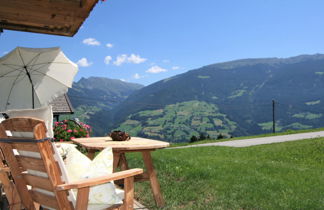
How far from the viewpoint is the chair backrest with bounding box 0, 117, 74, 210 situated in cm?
214

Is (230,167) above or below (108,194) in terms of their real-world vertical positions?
below

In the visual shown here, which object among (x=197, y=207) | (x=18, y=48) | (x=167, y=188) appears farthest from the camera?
(x=18, y=48)

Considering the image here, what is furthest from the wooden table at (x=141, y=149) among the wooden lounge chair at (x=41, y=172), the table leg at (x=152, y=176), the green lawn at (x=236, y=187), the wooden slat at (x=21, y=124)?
the wooden slat at (x=21, y=124)

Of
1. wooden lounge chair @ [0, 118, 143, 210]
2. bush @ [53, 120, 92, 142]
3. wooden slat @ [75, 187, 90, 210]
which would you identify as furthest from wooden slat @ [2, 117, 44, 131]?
bush @ [53, 120, 92, 142]

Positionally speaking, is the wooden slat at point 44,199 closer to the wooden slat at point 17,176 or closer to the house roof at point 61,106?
the wooden slat at point 17,176

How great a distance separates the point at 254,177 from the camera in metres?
6.43

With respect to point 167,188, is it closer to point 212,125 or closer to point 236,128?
point 212,125

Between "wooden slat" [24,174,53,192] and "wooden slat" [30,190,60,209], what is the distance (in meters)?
0.11

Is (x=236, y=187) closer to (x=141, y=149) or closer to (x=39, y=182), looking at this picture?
(x=141, y=149)

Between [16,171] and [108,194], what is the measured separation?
0.81 m

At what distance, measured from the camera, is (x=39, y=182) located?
95.9 inches

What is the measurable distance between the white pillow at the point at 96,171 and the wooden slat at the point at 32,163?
1.03 ft

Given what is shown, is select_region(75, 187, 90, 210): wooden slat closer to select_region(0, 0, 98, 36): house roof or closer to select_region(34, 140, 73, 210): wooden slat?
select_region(34, 140, 73, 210): wooden slat

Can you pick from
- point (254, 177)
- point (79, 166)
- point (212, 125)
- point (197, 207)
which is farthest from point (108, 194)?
point (212, 125)
